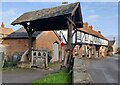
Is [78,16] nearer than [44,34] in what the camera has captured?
Yes

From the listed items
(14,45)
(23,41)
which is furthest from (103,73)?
(14,45)

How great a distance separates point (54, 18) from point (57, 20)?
94 cm

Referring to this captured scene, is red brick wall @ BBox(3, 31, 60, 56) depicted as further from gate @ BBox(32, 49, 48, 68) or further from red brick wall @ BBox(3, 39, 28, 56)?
gate @ BBox(32, 49, 48, 68)

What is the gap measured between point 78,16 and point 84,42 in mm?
26479

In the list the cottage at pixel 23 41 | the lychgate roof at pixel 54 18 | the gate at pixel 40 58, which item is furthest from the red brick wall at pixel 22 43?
the gate at pixel 40 58

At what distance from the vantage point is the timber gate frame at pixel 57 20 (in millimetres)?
16159

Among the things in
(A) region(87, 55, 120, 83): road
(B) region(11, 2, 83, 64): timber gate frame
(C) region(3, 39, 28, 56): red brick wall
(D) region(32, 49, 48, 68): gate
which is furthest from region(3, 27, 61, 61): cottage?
(A) region(87, 55, 120, 83): road

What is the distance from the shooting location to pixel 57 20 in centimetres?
1905

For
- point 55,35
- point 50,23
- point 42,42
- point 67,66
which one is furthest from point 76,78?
point 55,35

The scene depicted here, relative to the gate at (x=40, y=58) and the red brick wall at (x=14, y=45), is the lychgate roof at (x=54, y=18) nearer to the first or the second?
the gate at (x=40, y=58)

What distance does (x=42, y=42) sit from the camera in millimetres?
28141

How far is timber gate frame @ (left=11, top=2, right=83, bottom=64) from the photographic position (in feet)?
53.0

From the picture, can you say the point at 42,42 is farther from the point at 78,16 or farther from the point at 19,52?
the point at 78,16

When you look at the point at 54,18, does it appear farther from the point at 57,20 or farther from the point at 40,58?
the point at 40,58
